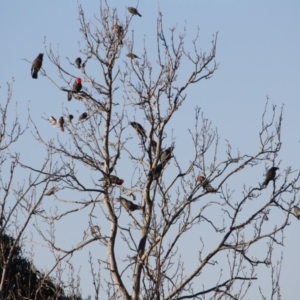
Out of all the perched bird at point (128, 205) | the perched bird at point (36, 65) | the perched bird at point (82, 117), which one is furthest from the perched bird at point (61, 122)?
the perched bird at point (128, 205)

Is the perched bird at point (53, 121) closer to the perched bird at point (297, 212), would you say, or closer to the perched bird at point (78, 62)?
the perched bird at point (78, 62)

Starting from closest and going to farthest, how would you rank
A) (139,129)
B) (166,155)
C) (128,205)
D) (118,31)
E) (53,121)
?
(166,155) < (139,129) < (128,205) < (118,31) < (53,121)

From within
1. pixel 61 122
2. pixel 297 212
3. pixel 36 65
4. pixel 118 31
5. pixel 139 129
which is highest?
pixel 36 65

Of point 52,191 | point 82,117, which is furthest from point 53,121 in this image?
point 52,191

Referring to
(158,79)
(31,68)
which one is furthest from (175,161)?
(31,68)

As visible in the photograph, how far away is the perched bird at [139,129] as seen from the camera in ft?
40.2

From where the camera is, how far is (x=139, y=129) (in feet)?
40.5

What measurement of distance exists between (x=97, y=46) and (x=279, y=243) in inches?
156

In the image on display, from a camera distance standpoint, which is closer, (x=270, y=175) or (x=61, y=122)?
(x=270, y=175)

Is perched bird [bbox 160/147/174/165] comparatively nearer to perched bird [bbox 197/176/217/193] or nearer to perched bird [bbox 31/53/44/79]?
perched bird [bbox 197/176/217/193]

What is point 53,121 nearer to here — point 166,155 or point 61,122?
point 61,122

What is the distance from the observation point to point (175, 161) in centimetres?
1196

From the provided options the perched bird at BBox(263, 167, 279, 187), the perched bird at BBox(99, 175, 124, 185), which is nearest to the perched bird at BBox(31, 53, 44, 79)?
the perched bird at BBox(99, 175, 124, 185)

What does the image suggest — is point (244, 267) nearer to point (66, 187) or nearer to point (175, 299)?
point (175, 299)
